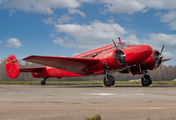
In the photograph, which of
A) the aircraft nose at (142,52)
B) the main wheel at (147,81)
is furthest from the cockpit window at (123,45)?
the main wheel at (147,81)

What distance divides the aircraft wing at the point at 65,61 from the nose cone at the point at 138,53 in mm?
3190

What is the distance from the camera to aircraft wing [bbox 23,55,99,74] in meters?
16.5

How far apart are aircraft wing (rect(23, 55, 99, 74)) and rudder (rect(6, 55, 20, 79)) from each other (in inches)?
427

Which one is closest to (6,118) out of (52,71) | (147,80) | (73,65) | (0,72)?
(73,65)

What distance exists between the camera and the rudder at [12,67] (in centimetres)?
2751

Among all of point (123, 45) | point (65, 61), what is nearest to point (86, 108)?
point (65, 61)

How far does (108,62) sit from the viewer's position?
17.4m

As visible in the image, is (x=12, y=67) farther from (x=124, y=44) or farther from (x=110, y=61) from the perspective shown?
(x=124, y=44)

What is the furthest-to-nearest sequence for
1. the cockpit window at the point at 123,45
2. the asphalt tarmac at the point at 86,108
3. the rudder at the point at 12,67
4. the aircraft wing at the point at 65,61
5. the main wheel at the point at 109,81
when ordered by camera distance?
the rudder at the point at 12,67 < the cockpit window at the point at 123,45 < the main wheel at the point at 109,81 < the aircraft wing at the point at 65,61 < the asphalt tarmac at the point at 86,108

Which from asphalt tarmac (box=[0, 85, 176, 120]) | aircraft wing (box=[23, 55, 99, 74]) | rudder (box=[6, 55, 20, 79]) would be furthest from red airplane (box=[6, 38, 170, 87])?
rudder (box=[6, 55, 20, 79])

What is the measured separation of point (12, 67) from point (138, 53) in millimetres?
19653

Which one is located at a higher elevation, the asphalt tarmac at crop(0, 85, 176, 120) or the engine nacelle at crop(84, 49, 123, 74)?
the engine nacelle at crop(84, 49, 123, 74)

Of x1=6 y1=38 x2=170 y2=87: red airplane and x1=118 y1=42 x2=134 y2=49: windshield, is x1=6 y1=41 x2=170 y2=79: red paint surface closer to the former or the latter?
x1=6 y1=38 x2=170 y2=87: red airplane

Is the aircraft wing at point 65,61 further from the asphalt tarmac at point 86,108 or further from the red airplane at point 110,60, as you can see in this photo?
the asphalt tarmac at point 86,108
